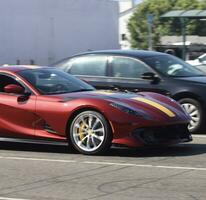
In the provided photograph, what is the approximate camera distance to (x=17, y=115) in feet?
31.8

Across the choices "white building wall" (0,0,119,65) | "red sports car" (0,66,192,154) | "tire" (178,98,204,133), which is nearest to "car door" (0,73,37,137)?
"red sports car" (0,66,192,154)

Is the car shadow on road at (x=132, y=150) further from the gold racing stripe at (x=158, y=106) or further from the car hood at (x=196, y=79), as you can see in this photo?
the car hood at (x=196, y=79)

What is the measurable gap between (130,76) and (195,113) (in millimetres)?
1447

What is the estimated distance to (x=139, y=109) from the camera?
29.9 ft

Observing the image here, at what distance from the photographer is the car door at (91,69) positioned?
41.7 ft

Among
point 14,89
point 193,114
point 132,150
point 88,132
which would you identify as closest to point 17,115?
point 14,89

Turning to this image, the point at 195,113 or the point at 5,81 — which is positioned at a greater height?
the point at 5,81

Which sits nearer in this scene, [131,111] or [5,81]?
[131,111]

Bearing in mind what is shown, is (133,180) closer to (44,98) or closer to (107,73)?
(44,98)

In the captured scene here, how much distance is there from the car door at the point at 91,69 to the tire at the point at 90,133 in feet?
11.1

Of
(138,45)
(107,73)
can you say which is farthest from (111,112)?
(138,45)

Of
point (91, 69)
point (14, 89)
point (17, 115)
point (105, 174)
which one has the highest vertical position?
point (91, 69)

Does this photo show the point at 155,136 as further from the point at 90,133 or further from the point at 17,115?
the point at 17,115

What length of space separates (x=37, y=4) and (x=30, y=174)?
31.6 metres
